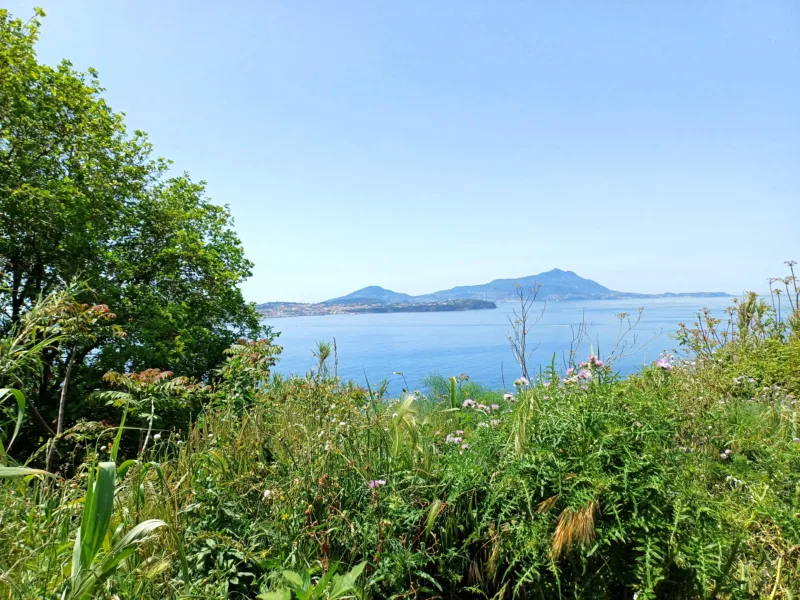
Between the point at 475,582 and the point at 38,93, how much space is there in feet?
32.6

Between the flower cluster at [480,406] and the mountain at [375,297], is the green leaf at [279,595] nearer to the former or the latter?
the flower cluster at [480,406]

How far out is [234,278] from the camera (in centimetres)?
Result: 909

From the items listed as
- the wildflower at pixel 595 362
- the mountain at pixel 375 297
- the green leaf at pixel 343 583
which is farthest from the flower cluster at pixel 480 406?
the mountain at pixel 375 297

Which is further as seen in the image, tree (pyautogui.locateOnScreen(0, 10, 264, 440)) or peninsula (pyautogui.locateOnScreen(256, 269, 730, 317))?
peninsula (pyautogui.locateOnScreen(256, 269, 730, 317))

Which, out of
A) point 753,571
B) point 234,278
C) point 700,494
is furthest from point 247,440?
point 234,278

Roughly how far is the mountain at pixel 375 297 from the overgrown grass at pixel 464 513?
165 ft

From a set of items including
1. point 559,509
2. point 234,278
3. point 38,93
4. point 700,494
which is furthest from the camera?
point 234,278

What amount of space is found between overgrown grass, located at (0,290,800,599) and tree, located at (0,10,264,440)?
16.2 ft

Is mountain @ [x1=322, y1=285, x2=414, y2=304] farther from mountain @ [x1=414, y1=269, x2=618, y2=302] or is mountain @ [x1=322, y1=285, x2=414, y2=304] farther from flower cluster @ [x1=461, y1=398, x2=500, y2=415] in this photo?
Result: flower cluster @ [x1=461, y1=398, x2=500, y2=415]

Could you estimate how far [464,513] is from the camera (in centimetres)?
194

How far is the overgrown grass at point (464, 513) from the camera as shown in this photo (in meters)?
1.54

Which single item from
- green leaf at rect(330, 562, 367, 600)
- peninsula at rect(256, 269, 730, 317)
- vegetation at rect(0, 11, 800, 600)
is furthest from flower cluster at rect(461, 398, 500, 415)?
peninsula at rect(256, 269, 730, 317)

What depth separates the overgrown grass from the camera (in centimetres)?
154

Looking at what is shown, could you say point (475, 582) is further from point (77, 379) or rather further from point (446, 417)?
point (77, 379)
